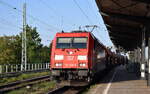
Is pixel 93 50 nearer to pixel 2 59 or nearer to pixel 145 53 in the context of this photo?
pixel 145 53

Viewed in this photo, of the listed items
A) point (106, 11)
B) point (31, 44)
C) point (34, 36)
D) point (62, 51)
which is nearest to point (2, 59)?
point (31, 44)

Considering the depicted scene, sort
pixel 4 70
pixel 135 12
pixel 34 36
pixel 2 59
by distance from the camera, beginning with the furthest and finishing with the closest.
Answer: pixel 34 36 < pixel 2 59 < pixel 4 70 < pixel 135 12

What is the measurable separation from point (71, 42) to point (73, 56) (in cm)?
88

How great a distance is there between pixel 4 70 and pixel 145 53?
18878mm

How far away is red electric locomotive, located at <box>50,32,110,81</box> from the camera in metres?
18.7

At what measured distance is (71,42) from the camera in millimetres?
19500

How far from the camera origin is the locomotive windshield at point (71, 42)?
63.5 ft

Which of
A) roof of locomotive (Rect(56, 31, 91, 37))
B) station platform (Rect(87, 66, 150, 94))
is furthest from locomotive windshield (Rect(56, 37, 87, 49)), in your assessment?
station platform (Rect(87, 66, 150, 94))

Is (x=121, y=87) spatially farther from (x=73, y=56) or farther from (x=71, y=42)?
(x=71, y=42)

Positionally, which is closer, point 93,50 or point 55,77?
point 55,77

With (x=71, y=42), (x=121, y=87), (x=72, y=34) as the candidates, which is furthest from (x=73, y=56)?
(x=121, y=87)

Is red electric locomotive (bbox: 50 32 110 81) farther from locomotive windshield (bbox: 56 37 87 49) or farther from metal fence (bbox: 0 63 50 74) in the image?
metal fence (bbox: 0 63 50 74)

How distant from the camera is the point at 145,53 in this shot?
24.8 m

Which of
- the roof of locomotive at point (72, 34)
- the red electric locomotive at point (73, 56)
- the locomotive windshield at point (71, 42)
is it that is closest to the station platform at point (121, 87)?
A: the red electric locomotive at point (73, 56)
